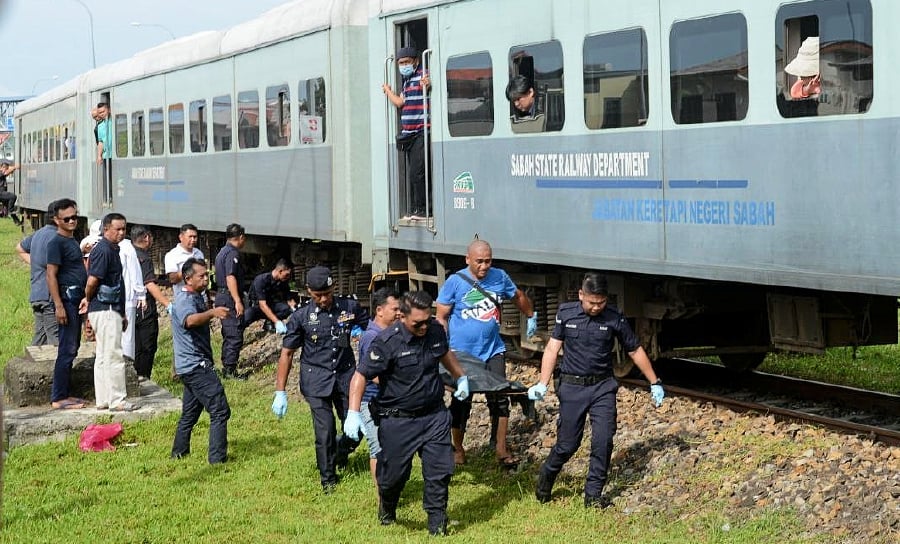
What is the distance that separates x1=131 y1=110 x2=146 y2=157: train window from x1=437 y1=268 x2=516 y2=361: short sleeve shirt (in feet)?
47.3

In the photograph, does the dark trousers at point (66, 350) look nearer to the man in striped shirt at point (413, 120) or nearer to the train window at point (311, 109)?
the man in striped shirt at point (413, 120)

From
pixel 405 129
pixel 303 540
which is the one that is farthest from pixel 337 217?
pixel 303 540

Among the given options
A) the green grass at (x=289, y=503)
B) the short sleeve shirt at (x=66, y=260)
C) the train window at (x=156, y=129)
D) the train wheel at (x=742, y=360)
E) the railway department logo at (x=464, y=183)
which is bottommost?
the green grass at (x=289, y=503)

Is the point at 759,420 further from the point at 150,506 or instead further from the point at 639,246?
the point at 150,506

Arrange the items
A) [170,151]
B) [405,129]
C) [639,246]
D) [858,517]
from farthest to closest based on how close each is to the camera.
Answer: [170,151], [405,129], [639,246], [858,517]

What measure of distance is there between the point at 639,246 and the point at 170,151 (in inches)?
489

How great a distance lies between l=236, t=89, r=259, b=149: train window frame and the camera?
16312 mm

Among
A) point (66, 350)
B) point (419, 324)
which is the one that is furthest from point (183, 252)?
point (419, 324)

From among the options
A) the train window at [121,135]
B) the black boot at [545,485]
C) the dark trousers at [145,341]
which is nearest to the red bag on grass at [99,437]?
the dark trousers at [145,341]

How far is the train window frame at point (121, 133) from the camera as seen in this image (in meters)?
22.9

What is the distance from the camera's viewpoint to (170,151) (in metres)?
20.2

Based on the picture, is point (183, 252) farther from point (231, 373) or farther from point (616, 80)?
point (616, 80)

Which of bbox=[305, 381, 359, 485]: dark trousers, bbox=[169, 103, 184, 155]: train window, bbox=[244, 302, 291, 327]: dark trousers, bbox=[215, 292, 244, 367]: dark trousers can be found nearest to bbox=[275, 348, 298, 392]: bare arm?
bbox=[305, 381, 359, 485]: dark trousers

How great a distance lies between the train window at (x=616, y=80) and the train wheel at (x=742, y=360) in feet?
→ 9.20
